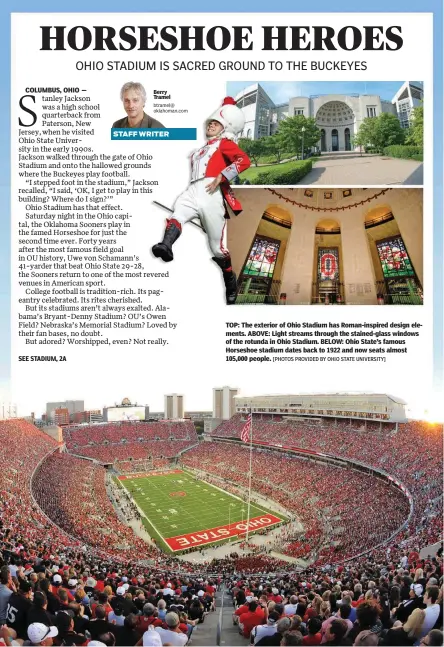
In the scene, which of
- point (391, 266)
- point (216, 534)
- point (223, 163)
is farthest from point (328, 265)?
point (216, 534)

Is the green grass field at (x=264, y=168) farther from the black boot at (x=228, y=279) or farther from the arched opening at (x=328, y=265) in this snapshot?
the black boot at (x=228, y=279)

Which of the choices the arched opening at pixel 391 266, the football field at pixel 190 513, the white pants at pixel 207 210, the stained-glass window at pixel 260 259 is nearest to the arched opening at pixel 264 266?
the stained-glass window at pixel 260 259

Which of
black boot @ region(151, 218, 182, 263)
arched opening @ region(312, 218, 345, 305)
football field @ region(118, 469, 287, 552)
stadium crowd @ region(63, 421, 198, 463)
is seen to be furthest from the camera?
stadium crowd @ region(63, 421, 198, 463)

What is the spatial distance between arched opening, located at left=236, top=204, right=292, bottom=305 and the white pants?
0.99ft

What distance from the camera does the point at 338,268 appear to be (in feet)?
15.2

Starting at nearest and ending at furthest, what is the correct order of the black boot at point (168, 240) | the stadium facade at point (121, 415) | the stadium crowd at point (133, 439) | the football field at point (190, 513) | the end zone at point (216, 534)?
1. the black boot at point (168, 240)
2. the end zone at point (216, 534)
3. the football field at point (190, 513)
4. the stadium crowd at point (133, 439)
5. the stadium facade at point (121, 415)

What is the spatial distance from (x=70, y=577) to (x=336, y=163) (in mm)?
5111

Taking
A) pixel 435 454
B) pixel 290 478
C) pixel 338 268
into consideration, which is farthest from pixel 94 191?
pixel 290 478

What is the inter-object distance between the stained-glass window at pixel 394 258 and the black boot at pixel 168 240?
203 centimetres

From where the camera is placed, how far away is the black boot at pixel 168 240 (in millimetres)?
4277

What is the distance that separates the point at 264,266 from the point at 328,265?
2.13ft

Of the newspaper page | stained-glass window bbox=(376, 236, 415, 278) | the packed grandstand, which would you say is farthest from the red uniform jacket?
the packed grandstand

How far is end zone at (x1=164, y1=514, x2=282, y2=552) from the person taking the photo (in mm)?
12734

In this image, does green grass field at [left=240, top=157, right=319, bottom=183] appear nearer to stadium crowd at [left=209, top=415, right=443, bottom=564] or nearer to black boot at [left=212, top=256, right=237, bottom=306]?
black boot at [left=212, top=256, right=237, bottom=306]
